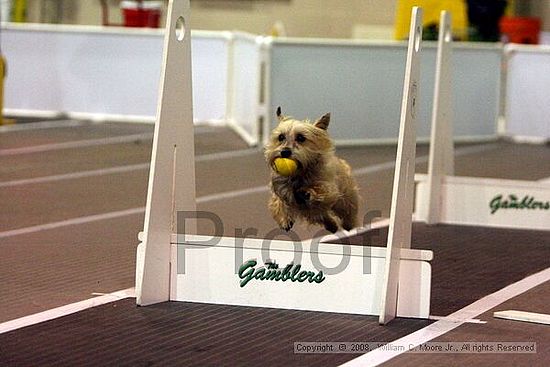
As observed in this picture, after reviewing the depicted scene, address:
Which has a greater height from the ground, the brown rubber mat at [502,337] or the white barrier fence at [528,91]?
the white barrier fence at [528,91]

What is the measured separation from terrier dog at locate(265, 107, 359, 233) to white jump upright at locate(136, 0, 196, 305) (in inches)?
14.3

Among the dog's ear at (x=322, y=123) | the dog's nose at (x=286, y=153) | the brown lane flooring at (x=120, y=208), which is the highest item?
the dog's ear at (x=322, y=123)

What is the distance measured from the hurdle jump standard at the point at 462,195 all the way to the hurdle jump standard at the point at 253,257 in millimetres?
2424

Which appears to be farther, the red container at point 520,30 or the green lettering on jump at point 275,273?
the red container at point 520,30

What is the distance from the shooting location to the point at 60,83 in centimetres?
1343

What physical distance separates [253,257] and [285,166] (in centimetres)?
40

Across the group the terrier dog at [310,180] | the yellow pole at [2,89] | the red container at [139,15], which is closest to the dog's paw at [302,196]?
the terrier dog at [310,180]

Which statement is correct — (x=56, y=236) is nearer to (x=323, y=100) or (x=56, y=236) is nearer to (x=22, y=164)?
(x=22, y=164)

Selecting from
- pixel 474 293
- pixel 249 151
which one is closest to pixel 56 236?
pixel 474 293

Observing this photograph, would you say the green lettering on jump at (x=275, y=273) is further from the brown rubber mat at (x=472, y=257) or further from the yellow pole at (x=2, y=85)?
the yellow pole at (x=2, y=85)

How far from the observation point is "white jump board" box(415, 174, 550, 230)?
23.0 ft

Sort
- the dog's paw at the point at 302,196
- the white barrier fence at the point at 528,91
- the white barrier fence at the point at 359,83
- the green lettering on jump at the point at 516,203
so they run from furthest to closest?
1. the white barrier fence at the point at 528,91
2. the white barrier fence at the point at 359,83
3. the green lettering on jump at the point at 516,203
4. the dog's paw at the point at 302,196

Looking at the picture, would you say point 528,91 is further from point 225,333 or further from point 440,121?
point 225,333

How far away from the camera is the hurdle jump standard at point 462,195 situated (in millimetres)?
7020
